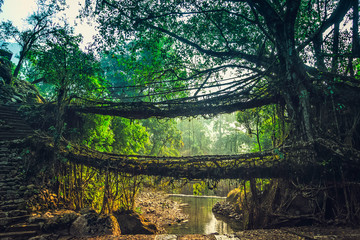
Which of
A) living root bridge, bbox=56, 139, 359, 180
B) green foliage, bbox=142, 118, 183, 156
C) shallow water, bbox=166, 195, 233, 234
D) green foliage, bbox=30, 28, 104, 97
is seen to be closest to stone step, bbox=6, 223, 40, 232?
living root bridge, bbox=56, 139, 359, 180

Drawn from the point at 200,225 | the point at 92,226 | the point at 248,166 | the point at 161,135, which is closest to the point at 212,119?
the point at 248,166

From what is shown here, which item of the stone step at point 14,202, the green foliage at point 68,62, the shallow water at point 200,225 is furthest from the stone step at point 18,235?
the shallow water at point 200,225

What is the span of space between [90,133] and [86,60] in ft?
10.9

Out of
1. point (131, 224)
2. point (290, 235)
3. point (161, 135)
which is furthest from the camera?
point (161, 135)

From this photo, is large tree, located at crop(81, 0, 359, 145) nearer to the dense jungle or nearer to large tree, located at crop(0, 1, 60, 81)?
the dense jungle

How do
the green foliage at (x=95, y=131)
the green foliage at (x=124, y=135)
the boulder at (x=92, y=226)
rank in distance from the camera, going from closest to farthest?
the boulder at (x=92, y=226) < the green foliage at (x=95, y=131) < the green foliage at (x=124, y=135)

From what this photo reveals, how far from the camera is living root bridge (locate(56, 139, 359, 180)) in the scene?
350 centimetres

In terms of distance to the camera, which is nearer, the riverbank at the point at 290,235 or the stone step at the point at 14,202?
the riverbank at the point at 290,235

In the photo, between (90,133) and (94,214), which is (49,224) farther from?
(90,133)

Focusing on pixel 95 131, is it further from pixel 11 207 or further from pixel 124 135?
pixel 11 207

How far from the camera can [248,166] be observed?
3.80 metres

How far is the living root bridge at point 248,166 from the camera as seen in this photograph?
3500 mm

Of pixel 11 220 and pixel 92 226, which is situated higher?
pixel 11 220

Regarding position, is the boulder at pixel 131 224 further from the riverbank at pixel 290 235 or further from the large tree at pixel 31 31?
the large tree at pixel 31 31
